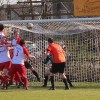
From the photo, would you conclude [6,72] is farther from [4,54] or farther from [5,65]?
[4,54]

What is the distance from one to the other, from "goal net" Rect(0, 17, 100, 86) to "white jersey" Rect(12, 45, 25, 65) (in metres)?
3.21

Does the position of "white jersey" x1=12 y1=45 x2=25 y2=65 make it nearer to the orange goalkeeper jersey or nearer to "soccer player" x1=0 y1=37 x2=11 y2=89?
"soccer player" x1=0 y1=37 x2=11 y2=89

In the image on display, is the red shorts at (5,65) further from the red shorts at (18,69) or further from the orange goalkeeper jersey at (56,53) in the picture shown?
the orange goalkeeper jersey at (56,53)

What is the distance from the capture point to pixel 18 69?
15.7 m

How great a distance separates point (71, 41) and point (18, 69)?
4.28 meters

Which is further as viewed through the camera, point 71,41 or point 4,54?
point 71,41

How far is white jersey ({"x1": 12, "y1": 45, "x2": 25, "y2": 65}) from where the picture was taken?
15680mm

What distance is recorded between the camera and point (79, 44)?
1912cm

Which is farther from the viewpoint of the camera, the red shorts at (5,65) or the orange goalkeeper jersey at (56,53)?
the orange goalkeeper jersey at (56,53)

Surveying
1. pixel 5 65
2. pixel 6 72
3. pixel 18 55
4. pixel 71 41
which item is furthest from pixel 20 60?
pixel 71 41

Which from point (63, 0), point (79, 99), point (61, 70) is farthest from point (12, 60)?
point (63, 0)

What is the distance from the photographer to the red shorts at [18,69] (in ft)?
50.9

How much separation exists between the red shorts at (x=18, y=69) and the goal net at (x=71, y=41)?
10.9 feet

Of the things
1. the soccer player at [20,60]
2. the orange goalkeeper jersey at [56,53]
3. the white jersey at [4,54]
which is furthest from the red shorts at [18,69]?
the orange goalkeeper jersey at [56,53]
